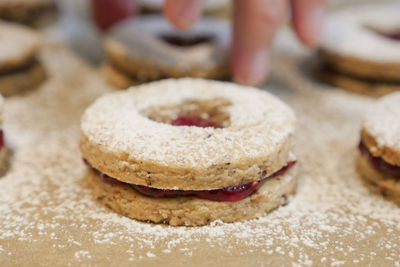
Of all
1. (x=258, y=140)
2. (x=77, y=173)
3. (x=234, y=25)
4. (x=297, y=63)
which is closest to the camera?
(x=258, y=140)

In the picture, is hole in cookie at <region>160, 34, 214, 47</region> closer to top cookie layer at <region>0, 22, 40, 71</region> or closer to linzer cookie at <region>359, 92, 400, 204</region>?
top cookie layer at <region>0, 22, 40, 71</region>

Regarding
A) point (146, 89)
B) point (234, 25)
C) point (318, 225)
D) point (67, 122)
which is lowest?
point (67, 122)

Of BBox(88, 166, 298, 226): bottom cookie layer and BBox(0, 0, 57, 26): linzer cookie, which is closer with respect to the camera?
BBox(88, 166, 298, 226): bottom cookie layer

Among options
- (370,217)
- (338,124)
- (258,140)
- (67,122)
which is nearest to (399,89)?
(338,124)

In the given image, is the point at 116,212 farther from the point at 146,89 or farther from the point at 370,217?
the point at 370,217

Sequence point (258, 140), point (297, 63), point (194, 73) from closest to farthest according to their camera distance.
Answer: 1. point (258, 140)
2. point (194, 73)
3. point (297, 63)

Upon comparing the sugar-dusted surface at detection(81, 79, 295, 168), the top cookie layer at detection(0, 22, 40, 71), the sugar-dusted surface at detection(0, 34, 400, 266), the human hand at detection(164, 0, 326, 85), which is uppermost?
the human hand at detection(164, 0, 326, 85)

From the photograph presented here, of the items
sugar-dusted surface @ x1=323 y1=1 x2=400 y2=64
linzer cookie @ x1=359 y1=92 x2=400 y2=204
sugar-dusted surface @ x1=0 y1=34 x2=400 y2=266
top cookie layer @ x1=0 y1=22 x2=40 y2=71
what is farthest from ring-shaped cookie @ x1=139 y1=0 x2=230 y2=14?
linzer cookie @ x1=359 y1=92 x2=400 y2=204
